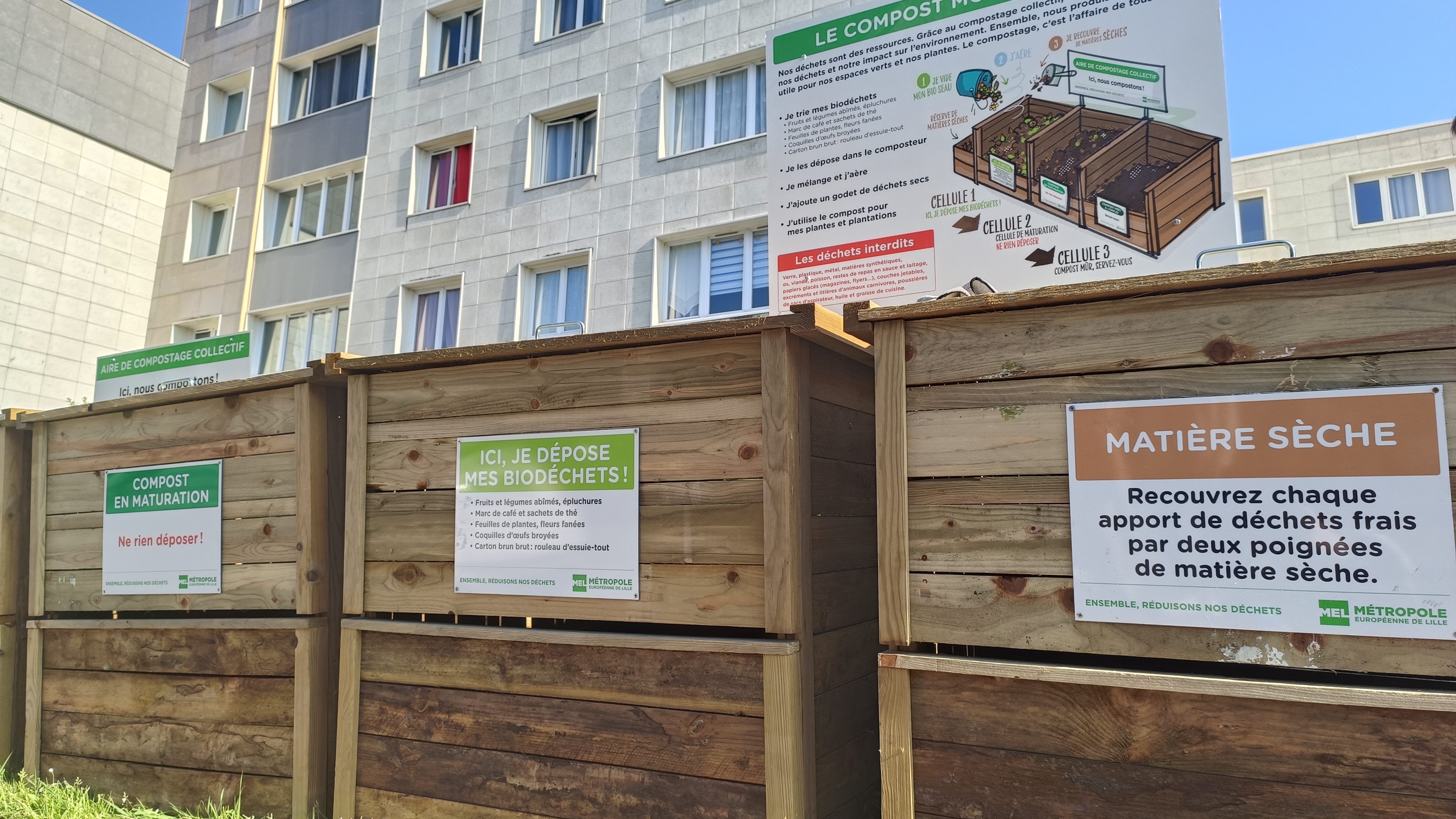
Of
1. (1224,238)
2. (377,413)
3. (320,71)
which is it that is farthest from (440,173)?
(1224,238)

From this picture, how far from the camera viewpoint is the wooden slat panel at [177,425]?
12.9 ft

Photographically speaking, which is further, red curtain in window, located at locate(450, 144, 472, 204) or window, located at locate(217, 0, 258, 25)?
window, located at locate(217, 0, 258, 25)

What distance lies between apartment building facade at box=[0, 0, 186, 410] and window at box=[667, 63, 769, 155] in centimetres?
1113

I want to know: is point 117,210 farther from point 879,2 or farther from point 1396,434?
point 1396,434

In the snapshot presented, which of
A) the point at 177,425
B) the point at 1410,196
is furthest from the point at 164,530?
the point at 1410,196

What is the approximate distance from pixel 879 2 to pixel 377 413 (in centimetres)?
246

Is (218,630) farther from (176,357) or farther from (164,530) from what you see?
(176,357)

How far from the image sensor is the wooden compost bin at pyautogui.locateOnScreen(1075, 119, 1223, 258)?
9.43 ft

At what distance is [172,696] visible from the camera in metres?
4.02

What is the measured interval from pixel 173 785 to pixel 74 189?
55.3 feet

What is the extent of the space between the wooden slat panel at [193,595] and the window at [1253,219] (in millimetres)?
19911

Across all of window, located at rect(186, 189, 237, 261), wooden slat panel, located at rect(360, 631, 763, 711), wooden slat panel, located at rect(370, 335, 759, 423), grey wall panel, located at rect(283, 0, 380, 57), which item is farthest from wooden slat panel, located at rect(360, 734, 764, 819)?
window, located at rect(186, 189, 237, 261)

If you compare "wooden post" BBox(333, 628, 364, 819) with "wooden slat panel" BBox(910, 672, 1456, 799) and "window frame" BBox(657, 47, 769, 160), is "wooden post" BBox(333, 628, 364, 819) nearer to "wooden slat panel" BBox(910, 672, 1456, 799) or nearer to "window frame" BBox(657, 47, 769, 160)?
"wooden slat panel" BBox(910, 672, 1456, 799)

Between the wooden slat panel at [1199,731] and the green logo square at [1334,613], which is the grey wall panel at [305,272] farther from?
the green logo square at [1334,613]
